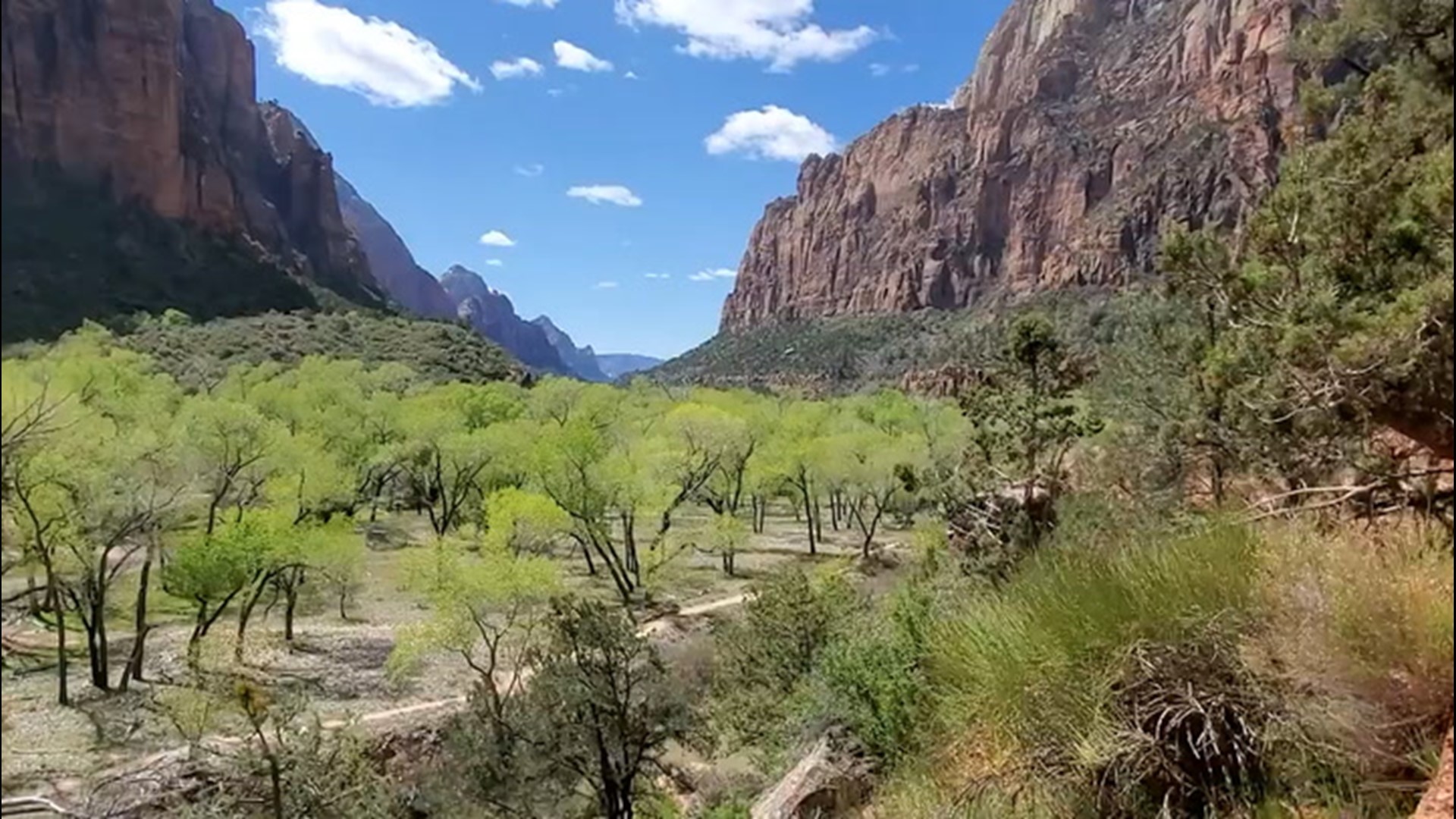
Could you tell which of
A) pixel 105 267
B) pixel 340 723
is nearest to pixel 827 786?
pixel 105 267

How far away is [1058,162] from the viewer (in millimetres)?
139125

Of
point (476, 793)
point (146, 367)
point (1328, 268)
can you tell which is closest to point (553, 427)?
point (146, 367)

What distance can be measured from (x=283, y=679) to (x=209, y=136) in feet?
336

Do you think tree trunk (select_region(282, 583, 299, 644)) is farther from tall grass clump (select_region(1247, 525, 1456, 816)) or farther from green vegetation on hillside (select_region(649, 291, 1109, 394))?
green vegetation on hillside (select_region(649, 291, 1109, 394))

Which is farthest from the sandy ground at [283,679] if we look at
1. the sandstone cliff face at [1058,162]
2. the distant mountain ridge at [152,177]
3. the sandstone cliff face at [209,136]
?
the sandstone cliff face at [1058,162]

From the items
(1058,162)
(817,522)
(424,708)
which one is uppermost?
(1058,162)

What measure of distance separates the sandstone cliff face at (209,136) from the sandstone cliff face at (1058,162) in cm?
7975

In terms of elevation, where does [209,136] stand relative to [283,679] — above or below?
above

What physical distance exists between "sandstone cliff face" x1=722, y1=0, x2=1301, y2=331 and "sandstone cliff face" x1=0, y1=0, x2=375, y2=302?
79751 mm

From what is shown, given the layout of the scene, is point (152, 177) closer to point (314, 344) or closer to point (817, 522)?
point (314, 344)

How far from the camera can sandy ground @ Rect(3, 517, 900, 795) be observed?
56.2 feet

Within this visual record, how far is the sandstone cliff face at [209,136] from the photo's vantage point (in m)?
81.2

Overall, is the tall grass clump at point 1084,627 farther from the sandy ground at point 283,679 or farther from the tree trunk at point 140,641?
the tree trunk at point 140,641

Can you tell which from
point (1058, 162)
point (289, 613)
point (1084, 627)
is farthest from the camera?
point (1058, 162)
